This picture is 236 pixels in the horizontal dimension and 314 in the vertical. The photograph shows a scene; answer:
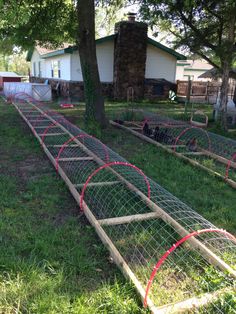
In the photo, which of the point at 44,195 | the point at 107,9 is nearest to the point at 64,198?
the point at 44,195

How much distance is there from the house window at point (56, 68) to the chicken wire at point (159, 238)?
57.1 ft

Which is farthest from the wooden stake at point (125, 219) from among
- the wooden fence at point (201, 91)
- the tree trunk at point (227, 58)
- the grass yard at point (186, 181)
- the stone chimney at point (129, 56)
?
the wooden fence at point (201, 91)

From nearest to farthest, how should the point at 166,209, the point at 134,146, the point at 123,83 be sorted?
the point at 166,209 < the point at 134,146 < the point at 123,83

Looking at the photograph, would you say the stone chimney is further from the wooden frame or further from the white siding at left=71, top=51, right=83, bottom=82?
the wooden frame

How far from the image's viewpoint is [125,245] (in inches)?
146

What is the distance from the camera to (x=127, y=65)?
19500mm

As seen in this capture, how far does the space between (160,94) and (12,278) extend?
1926 centimetres

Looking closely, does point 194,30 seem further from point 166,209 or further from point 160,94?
point 160,94

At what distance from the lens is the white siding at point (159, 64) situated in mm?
20753

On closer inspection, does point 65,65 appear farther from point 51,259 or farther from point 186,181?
point 51,259

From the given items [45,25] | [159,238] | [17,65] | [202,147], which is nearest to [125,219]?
[159,238]

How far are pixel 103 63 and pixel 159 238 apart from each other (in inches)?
689

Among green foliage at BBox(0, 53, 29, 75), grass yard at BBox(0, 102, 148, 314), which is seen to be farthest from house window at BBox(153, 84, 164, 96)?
green foliage at BBox(0, 53, 29, 75)

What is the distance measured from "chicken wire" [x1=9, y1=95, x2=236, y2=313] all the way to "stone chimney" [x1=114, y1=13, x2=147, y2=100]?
46.5 ft
